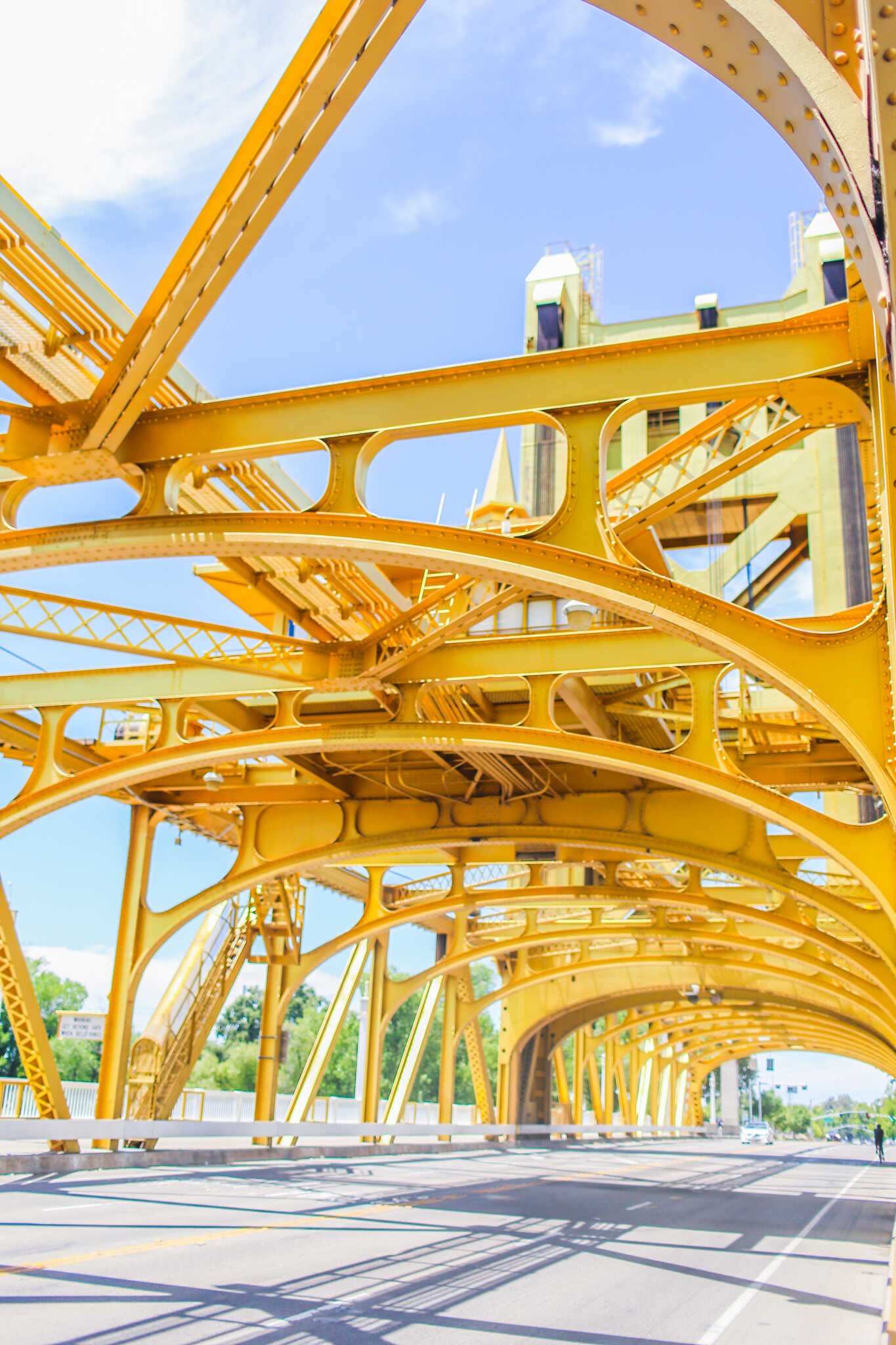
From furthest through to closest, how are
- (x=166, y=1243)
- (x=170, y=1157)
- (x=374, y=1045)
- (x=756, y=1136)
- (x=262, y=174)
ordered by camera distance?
(x=756, y=1136) → (x=374, y=1045) → (x=170, y=1157) → (x=166, y=1243) → (x=262, y=174)

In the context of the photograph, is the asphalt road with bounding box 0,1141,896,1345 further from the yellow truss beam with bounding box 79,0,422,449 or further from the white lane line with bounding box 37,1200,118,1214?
the yellow truss beam with bounding box 79,0,422,449

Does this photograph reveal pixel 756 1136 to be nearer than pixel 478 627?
No

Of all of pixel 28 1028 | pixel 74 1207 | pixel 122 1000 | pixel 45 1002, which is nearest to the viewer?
pixel 74 1207

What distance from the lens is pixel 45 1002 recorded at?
296ft

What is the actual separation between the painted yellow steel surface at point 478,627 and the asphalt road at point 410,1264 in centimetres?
414

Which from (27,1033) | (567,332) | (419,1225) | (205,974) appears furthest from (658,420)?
(419,1225)

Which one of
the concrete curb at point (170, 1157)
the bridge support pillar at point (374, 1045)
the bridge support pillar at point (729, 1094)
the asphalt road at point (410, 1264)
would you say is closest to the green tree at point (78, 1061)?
the bridge support pillar at point (729, 1094)

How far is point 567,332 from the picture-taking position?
32750mm

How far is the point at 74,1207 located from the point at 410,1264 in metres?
4.70

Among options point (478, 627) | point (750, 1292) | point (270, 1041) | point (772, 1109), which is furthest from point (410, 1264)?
point (772, 1109)

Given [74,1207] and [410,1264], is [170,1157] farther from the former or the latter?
[410,1264]

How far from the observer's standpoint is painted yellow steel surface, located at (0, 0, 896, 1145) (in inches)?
311

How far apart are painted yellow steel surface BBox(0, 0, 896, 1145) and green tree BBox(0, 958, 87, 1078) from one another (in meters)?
42.2

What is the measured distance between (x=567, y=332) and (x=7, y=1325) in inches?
1161
